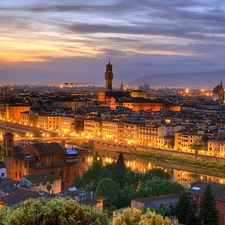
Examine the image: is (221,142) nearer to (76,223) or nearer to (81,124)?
(81,124)

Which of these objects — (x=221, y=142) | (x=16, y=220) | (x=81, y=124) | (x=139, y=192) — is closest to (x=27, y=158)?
(x=139, y=192)

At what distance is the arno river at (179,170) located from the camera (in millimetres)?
18828

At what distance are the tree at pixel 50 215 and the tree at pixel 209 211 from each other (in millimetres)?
3838

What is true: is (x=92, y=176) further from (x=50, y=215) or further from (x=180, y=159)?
(x=180, y=159)

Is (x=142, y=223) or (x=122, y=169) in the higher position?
(x=142, y=223)

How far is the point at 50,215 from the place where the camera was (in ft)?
21.0

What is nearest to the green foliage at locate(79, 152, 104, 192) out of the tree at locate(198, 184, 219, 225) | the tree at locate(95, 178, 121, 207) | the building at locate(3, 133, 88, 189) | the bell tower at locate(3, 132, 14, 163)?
the building at locate(3, 133, 88, 189)

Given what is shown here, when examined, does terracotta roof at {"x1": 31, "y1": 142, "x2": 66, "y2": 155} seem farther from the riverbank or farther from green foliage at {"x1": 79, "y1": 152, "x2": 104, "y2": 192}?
the riverbank

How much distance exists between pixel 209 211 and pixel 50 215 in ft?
14.9

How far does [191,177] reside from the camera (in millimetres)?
19109

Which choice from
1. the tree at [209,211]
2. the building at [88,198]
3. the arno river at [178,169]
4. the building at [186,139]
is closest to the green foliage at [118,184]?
the building at [88,198]

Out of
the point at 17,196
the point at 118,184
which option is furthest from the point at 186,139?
the point at 17,196

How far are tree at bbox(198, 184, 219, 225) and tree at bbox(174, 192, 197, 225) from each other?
0.19m

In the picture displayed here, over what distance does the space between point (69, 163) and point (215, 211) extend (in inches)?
275
